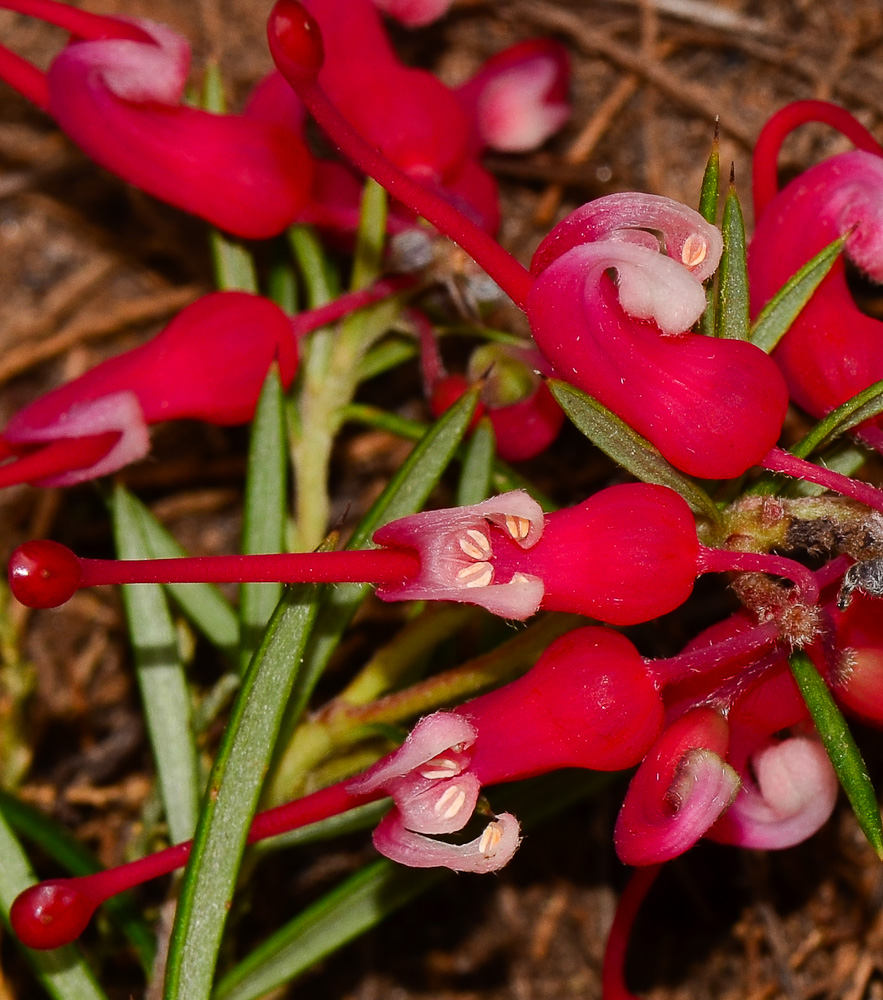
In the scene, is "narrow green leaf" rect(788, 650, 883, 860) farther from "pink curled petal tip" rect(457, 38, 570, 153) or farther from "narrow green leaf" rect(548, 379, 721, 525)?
"pink curled petal tip" rect(457, 38, 570, 153)

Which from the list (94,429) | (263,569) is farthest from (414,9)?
(263,569)

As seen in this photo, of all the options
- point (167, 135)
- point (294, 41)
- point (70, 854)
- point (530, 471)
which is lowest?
point (70, 854)

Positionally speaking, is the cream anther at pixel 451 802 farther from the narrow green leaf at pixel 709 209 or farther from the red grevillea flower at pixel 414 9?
the red grevillea flower at pixel 414 9

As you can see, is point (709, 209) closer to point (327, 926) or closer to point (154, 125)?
point (154, 125)

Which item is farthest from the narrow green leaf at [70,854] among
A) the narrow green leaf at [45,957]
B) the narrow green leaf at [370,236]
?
the narrow green leaf at [370,236]

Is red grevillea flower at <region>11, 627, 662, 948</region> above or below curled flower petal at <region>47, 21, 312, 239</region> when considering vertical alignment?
below

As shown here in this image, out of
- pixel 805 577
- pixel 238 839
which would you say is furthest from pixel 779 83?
pixel 238 839

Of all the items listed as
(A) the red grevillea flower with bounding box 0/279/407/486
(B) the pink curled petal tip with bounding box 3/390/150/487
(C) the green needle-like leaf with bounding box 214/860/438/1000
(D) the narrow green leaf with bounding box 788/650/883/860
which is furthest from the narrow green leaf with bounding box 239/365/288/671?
(D) the narrow green leaf with bounding box 788/650/883/860
